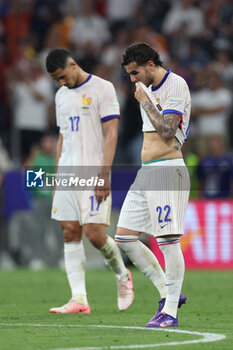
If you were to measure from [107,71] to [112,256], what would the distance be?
348 inches

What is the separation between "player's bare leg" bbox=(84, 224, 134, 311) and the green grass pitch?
147 mm

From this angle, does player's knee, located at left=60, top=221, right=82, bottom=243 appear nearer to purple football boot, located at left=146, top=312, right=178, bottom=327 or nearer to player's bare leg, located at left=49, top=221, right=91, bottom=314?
player's bare leg, located at left=49, top=221, right=91, bottom=314

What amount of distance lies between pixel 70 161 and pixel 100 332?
238 centimetres

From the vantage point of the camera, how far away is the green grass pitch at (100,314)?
6305mm

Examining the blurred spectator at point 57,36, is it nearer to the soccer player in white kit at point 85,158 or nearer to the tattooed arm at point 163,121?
the soccer player in white kit at point 85,158

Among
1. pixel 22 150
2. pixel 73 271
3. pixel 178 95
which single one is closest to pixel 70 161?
pixel 73 271

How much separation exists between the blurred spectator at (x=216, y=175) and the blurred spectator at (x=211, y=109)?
962mm

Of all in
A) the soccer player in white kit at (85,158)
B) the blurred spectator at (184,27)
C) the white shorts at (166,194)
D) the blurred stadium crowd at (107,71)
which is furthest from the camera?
the blurred spectator at (184,27)

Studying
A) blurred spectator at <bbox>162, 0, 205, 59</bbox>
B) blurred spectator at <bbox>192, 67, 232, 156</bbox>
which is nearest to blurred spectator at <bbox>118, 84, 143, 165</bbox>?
blurred spectator at <bbox>192, 67, 232, 156</bbox>

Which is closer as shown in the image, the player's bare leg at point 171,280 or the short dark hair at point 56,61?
the player's bare leg at point 171,280

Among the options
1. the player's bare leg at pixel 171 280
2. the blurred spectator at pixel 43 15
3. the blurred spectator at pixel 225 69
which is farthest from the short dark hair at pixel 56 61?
the blurred spectator at pixel 43 15

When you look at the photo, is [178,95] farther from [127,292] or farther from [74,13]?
[74,13]

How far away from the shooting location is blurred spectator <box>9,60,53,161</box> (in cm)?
1703

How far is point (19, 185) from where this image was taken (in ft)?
52.1
